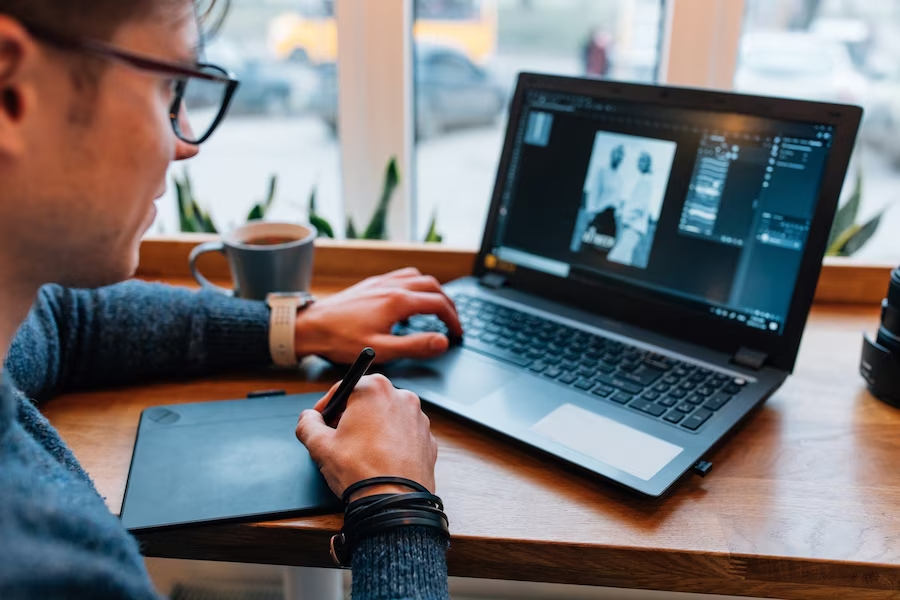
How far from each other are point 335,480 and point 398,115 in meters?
0.89

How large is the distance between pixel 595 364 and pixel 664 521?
0.77 ft

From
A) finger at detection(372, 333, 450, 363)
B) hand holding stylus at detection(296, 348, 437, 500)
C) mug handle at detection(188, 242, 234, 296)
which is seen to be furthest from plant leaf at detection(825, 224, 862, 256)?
mug handle at detection(188, 242, 234, 296)

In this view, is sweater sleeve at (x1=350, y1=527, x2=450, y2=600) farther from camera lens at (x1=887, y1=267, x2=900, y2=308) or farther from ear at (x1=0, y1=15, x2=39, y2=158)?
camera lens at (x1=887, y1=267, x2=900, y2=308)

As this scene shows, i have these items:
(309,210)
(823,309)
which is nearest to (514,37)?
(309,210)

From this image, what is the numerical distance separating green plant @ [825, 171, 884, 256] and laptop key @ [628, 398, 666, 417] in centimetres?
51

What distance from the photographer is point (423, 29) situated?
1461 millimetres

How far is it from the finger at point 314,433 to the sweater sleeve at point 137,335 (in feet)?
0.63

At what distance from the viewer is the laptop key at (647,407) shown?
2.64 feet

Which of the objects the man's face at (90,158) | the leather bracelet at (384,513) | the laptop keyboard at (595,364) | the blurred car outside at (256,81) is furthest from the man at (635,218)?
the blurred car outside at (256,81)

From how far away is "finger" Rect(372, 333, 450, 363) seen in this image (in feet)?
2.92

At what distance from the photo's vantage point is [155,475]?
0.73 m

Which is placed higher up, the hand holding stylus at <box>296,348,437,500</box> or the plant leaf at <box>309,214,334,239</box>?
the plant leaf at <box>309,214,334,239</box>

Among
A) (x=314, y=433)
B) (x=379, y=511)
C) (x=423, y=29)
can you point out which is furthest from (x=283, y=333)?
(x=423, y=29)

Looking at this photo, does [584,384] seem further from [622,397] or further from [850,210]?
[850,210]
